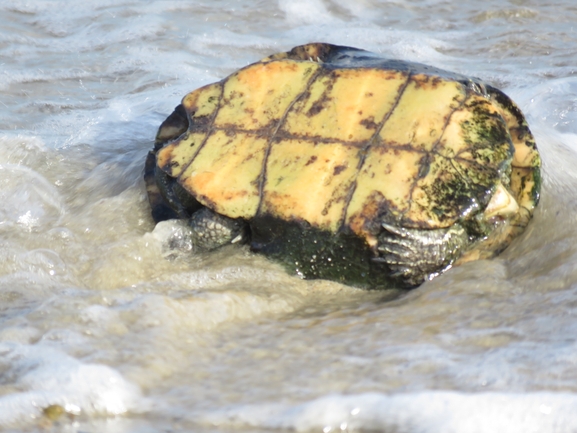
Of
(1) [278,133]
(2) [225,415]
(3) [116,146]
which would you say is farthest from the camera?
(3) [116,146]

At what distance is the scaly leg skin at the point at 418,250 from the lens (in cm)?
317

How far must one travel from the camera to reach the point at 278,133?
350 centimetres

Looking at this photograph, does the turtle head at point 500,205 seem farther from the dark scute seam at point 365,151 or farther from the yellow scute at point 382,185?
the dark scute seam at point 365,151

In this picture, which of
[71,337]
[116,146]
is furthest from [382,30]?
[71,337]

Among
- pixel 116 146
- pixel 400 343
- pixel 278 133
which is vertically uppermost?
pixel 278 133

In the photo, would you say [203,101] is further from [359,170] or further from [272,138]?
[359,170]

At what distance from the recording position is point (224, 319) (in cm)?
288

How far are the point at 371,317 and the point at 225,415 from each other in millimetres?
847

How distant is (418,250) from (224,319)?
89 cm

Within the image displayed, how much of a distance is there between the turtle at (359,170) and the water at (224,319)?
12 centimetres

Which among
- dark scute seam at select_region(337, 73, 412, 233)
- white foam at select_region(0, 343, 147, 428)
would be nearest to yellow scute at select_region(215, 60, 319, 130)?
dark scute seam at select_region(337, 73, 412, 233)

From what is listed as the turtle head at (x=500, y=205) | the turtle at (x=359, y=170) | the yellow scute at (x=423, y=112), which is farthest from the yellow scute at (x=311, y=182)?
the turtle head at (x=500, y=205)

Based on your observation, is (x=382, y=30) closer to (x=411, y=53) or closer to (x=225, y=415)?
(x=411, y=53)

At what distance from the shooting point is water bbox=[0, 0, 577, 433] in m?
2.22
